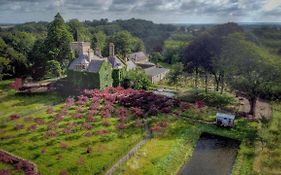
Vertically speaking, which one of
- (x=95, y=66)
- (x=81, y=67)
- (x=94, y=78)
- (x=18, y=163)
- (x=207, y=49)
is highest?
(x=207, y=49)

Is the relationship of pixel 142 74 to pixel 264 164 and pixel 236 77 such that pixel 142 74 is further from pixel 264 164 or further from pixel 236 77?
pixel 264 164

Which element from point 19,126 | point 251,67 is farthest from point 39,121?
point 251,67

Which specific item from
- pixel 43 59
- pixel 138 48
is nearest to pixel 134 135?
pixel 43 59

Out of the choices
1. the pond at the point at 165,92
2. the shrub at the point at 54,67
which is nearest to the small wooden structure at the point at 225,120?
the pond at the point at 165,92

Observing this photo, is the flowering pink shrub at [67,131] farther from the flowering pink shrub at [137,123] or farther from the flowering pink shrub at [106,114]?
the flowering pink shrub at [137,123]

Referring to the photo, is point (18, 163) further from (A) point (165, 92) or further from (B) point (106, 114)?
(A) point (165, 92)

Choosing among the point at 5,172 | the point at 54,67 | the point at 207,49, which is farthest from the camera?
the point at 54,67

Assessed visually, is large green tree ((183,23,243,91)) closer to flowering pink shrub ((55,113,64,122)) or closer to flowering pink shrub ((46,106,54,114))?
flowering pink shrub ((55,113,64,122))
